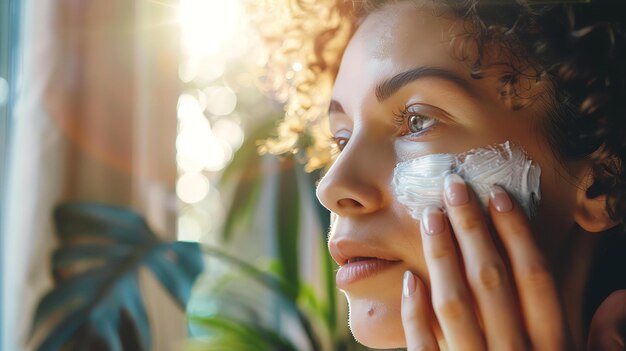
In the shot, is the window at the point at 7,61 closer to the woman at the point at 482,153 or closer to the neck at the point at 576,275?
the woman at the point at 482,153

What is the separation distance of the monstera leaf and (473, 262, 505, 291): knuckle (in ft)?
2.62

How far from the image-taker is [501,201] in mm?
696

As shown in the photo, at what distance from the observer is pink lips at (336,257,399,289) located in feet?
2.48

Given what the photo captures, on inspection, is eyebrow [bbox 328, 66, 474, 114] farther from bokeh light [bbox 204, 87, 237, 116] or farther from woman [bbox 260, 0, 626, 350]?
bokeh light [bbox 204, 87, 237, 116]

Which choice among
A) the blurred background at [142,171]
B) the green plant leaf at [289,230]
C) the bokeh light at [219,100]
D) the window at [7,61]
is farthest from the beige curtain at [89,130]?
the bokeh light at [219,100]

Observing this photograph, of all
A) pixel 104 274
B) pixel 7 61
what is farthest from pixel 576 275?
pixel 7 61

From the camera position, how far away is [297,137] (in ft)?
4.23

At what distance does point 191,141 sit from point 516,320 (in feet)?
5.28

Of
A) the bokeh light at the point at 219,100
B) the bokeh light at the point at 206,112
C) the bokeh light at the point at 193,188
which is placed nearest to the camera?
the bokeh light at the point at 206,112

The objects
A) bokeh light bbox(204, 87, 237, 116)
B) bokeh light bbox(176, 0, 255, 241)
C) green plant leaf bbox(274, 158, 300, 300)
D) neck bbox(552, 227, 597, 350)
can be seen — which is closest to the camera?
neck bbox(552, 227, 597, 350)

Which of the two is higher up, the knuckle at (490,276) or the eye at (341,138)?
the eye at (341,138)

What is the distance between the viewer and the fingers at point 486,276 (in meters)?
0.67

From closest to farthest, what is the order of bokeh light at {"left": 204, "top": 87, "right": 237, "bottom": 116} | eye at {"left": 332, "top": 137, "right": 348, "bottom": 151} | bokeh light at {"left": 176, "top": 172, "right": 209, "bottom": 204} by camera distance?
eye at {"left": 332, "top": 137, "right": 348, "bottom": 151} → bokeh light at {"left": 204, "top": 87, "right": 237, "bottom": 116} → bokeh light at {"left": 176, "top": 172, "right": 209, "bottom": 204}

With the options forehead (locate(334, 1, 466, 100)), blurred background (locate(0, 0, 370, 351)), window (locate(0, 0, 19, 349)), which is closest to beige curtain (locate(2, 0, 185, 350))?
blurred background (locate(0, 0, 370, 351))
